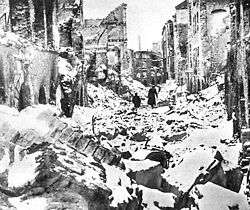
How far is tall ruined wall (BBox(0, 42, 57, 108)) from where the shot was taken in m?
7.24

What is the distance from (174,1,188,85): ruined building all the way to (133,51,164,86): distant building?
333 inches

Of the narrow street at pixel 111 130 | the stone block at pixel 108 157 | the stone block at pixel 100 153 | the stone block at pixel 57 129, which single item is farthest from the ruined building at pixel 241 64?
the stone block at pixel 57 129

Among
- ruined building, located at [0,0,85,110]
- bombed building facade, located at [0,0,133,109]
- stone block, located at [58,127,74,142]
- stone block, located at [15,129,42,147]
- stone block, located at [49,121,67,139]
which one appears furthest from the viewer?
bombed building facade, located at [0,0,133,109]

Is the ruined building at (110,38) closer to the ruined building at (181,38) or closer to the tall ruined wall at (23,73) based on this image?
the ruined building at (181,38)


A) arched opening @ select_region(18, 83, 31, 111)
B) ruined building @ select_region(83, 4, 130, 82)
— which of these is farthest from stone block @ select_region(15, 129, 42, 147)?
ruined building @ select_region(83, 4, 130, 82)

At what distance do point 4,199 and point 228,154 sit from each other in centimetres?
553

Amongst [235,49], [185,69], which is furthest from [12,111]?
[185,69]

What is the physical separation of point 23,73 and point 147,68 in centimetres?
2555

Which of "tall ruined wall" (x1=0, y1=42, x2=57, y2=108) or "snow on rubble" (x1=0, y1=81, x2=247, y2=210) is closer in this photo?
"snow on rubble" (x1=0, y1=81, x2=247, y2=210)

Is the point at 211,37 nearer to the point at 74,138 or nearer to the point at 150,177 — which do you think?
the point at 150,177

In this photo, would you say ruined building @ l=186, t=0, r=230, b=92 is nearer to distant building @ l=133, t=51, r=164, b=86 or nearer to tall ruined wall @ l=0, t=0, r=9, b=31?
tall ruined wall @ l=0, t=0, r=9, b=31

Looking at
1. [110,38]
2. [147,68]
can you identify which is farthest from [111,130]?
[147,68]

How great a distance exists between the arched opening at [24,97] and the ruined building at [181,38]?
1621 cm

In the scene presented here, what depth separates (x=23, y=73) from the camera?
8047mm
